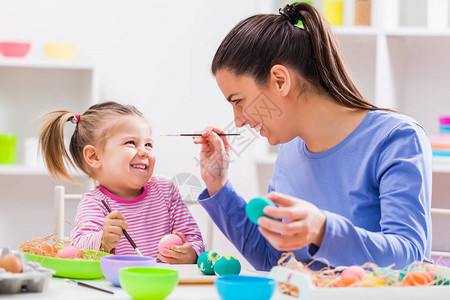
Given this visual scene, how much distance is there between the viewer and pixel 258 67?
147 centimetres

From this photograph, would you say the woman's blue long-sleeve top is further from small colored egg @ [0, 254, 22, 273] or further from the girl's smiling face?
small colored egg @ [0, 254, 22, 273]

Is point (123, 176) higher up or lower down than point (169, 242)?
higher up

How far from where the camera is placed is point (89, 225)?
1671mm

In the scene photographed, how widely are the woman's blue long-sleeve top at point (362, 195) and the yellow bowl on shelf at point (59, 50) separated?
1.48m

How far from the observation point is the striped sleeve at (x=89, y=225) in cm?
152

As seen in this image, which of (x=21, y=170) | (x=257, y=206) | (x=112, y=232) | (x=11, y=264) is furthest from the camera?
(x=21, y=170)

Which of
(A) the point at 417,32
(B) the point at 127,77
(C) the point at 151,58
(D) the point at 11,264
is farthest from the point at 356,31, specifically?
(D) the point at 11,264

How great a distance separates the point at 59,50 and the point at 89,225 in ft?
4.60

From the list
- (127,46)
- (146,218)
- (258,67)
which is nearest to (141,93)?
(127,46)

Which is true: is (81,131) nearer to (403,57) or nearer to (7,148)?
(7,148)

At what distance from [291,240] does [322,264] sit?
19.2 inches

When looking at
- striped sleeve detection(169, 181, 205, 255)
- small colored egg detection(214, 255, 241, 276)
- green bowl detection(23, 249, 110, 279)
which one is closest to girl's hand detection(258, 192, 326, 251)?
small colored egg detection(214, 255, 241, 276)

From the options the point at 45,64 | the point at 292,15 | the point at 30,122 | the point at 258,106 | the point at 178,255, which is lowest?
the point at 178,255

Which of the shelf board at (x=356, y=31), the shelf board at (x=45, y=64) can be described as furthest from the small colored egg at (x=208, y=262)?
the shelf board at (x=45, y=64)
